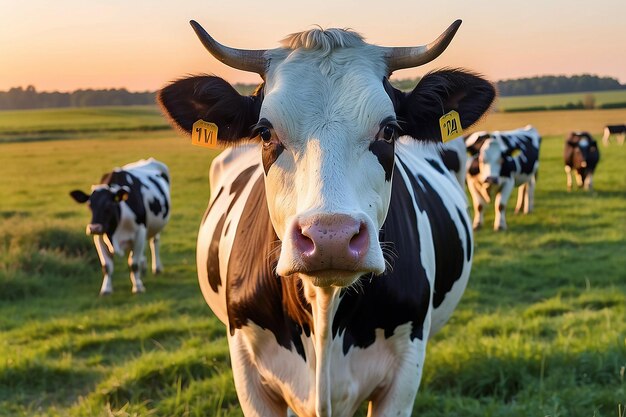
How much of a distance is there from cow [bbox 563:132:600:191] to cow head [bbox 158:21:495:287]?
51.8 feet

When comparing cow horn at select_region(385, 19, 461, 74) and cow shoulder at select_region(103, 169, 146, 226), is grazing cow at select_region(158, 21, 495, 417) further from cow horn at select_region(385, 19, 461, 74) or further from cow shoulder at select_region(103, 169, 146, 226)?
cow shoulder at select_region(103, 169, 146, 226)

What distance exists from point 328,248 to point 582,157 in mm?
17008

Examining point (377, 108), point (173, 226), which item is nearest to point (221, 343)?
point (377, 108)

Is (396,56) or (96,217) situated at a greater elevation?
(396,56)

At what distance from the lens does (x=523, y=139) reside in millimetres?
15133

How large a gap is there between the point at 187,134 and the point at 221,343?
327 centimetres

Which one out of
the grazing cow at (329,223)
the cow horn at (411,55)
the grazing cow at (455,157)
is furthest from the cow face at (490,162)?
the cow horn at (411,55)

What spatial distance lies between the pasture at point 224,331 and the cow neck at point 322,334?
1.17m

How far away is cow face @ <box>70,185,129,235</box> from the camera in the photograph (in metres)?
8.96

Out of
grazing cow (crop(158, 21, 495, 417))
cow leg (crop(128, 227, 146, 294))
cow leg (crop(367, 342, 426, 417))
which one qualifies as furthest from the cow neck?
cow leg (crop(128, 227, 146, 294))

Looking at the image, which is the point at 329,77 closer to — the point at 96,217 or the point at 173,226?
the point at 96,217

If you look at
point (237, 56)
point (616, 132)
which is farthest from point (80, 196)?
point (616, 132)

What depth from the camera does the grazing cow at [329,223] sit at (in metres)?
2.15

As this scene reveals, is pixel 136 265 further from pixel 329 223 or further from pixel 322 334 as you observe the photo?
pixel 329 223
